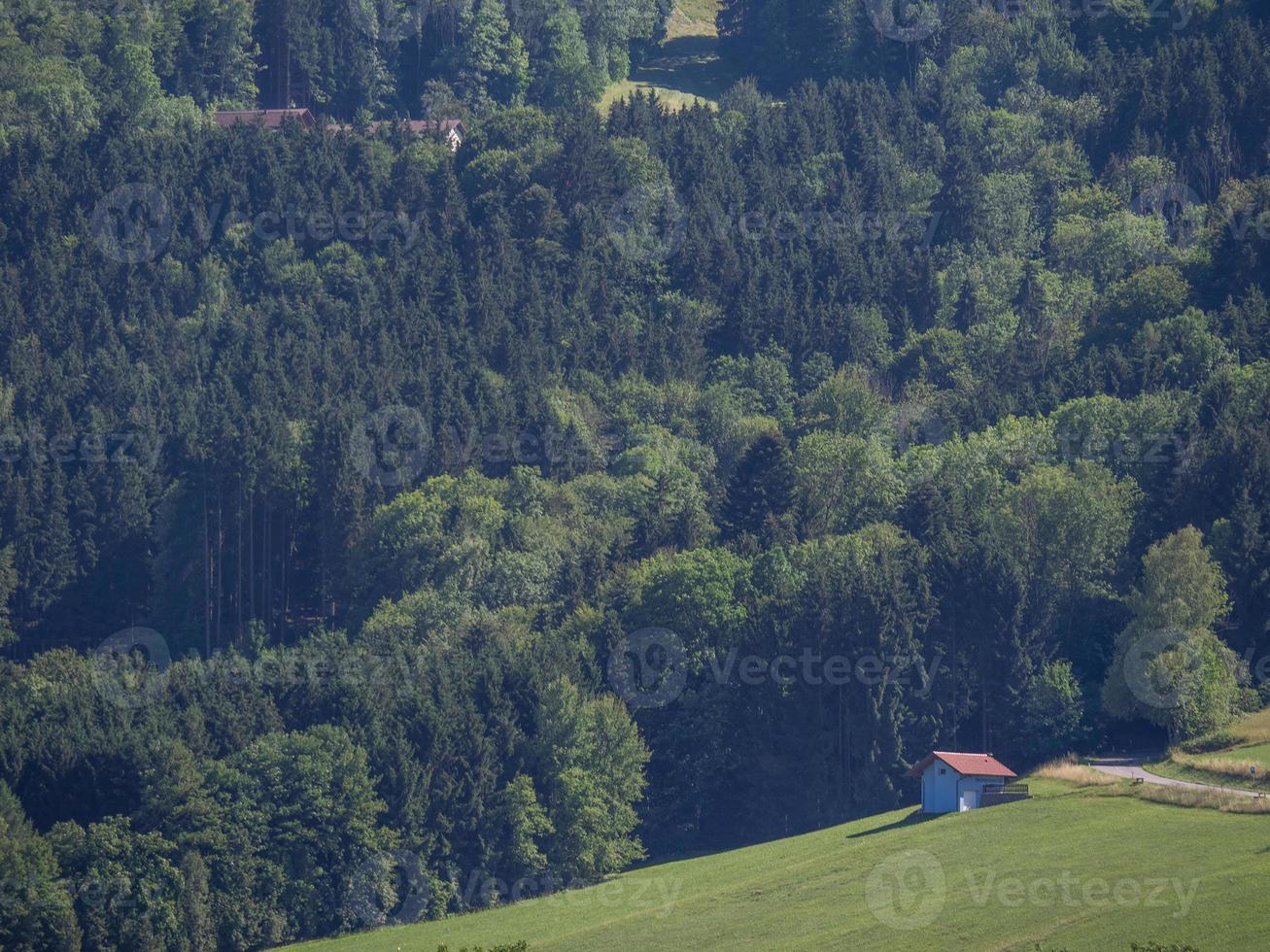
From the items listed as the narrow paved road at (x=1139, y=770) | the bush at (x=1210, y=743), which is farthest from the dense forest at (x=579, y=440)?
→ the narrow paved road at (x=1139, y=770)

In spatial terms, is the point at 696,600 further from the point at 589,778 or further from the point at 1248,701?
the point at 1248,701

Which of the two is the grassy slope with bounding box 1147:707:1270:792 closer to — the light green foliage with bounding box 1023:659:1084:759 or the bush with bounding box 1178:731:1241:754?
the bush with bounding box 1178:731:1241:754

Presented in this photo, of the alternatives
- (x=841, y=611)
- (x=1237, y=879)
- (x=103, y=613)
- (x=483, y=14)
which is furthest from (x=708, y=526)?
(x=483, y=14)

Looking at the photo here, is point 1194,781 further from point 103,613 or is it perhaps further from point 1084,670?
point 103,613

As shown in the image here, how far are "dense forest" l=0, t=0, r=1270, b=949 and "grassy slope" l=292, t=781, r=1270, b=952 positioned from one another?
30.6 ft

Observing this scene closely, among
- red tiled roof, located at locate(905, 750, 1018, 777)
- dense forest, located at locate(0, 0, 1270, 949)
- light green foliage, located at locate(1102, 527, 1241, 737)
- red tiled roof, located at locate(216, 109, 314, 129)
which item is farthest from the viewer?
red tiled roof, located at locate(216, 109, 314, 129)

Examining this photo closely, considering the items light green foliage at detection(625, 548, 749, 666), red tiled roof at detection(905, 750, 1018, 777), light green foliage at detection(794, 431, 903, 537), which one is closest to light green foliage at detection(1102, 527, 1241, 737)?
red tiled roof at detection(905, 750, 1018, 777)

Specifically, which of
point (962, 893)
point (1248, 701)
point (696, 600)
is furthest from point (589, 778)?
point (962, 893)

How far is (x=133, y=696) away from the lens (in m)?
111

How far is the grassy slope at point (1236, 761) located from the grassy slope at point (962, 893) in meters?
4.35

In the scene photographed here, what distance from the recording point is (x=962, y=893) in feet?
265

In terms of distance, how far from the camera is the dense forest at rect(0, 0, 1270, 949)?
105 metres

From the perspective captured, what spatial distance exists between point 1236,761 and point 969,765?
10.2m

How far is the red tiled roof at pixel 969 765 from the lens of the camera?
9444 cm
